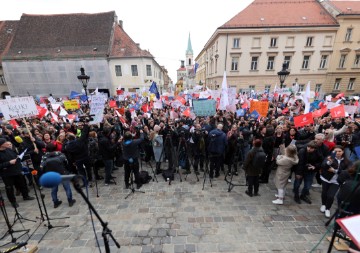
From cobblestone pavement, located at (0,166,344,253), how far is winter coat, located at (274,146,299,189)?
639 millimetres

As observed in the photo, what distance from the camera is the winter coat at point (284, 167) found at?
4.64m

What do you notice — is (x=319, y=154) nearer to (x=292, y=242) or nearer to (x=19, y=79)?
(x=292, y=242)

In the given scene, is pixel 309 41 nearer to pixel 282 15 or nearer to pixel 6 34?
pixel 282 15

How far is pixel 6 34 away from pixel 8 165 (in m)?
43.1

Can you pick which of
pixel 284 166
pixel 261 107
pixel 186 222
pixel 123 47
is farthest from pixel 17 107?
pixel 123 47

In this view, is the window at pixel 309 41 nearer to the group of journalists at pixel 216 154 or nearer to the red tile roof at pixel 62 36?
the group of journalists at pixel 216 154

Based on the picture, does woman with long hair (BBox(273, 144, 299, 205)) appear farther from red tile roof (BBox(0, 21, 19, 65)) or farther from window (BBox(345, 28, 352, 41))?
red tile roof (BBox(0, 21, 19, 65))

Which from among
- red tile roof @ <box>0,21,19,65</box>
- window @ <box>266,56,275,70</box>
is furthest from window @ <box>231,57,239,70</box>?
red tile roof @ <box>0,21,19,65</box>

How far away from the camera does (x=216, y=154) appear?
605cm

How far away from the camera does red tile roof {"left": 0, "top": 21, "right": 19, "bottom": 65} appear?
30852 millimetres

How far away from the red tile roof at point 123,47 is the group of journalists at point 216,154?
26582 mm

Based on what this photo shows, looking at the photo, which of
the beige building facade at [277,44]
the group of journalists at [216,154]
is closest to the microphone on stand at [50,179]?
the group of journalists at [216,154]

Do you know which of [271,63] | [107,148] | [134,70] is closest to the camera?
[107,148]

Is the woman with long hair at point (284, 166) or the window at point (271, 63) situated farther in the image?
the window at point (271, 63)
